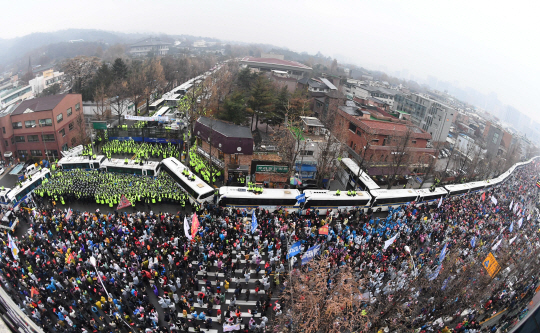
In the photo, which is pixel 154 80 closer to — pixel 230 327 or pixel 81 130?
pixel 81 130

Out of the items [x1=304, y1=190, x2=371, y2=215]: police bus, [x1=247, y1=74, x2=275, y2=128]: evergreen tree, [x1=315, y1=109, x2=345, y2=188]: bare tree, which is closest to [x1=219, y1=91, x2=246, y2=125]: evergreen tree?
[x1=247, y1=74, x2=275, y2=128]: evergreen tree

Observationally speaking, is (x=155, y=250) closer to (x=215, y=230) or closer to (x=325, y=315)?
(x=215, y=230)

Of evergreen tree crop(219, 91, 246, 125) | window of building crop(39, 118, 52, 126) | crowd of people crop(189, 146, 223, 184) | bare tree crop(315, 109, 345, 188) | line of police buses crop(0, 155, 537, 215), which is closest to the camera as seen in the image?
line of police buses crop(0, 155, 537, 215)

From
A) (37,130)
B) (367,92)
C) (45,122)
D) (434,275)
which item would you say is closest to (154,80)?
(45,122)

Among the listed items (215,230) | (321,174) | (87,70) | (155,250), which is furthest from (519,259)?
(87,70)

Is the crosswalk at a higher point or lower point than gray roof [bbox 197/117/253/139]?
lower

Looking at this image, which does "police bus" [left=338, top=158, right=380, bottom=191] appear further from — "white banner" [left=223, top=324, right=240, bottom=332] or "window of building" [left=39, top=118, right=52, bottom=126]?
"window of building" [left=39, top=118, right=52, bottom=126]

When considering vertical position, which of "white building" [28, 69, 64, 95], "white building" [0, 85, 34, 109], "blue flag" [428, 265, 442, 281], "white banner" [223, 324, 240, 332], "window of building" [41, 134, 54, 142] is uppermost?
"blue flag" [428, 265, 442, 281]
